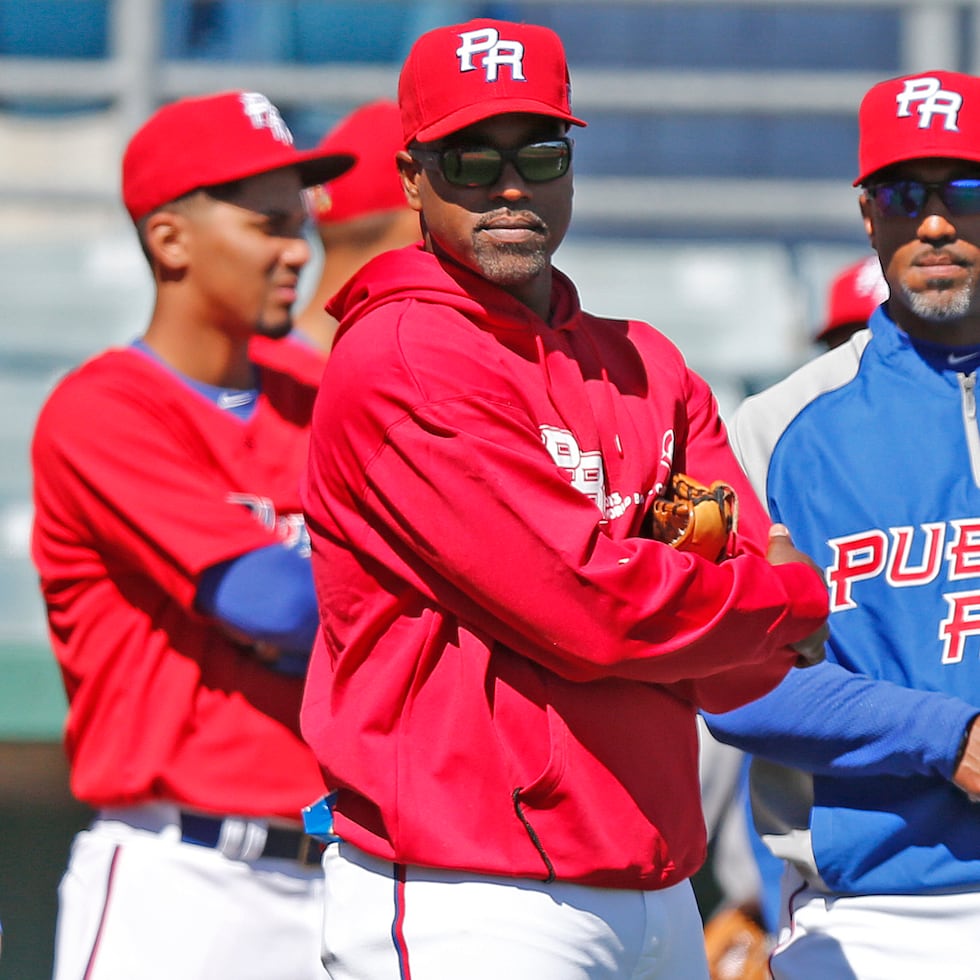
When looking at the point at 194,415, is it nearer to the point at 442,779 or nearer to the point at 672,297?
the point at 442,779

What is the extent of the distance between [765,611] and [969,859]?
712 mm

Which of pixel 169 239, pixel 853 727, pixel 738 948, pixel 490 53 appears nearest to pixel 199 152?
pixel 169 239

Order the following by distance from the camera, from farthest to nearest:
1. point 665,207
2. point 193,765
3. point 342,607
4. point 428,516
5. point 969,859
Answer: point 665,207, point 193,765, point 969,859, point 342,607, point 428,516

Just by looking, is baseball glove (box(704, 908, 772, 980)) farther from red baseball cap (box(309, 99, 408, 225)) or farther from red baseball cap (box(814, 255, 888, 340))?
Result: red baseball cap (box(309, 99, 408, 225))

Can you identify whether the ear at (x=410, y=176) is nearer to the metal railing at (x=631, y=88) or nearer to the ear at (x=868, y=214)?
the ear at (x=868, y=214)

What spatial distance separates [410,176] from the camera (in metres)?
2.53

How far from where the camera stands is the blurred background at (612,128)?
268 inches

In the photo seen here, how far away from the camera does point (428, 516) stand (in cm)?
223

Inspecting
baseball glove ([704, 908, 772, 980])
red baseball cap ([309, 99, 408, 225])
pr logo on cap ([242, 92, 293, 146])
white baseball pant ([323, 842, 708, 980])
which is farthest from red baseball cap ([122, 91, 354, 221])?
baseball glove ([704, 908, 772, 980])

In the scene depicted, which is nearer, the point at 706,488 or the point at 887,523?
the point at 706,488

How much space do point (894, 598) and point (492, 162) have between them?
930 millimetres

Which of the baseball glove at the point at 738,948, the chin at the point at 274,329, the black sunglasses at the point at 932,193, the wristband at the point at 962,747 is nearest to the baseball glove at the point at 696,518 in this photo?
the wristband at the point at 962,747

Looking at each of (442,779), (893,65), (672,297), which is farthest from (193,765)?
(893,65)

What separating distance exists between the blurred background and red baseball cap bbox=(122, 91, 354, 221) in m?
2.93
